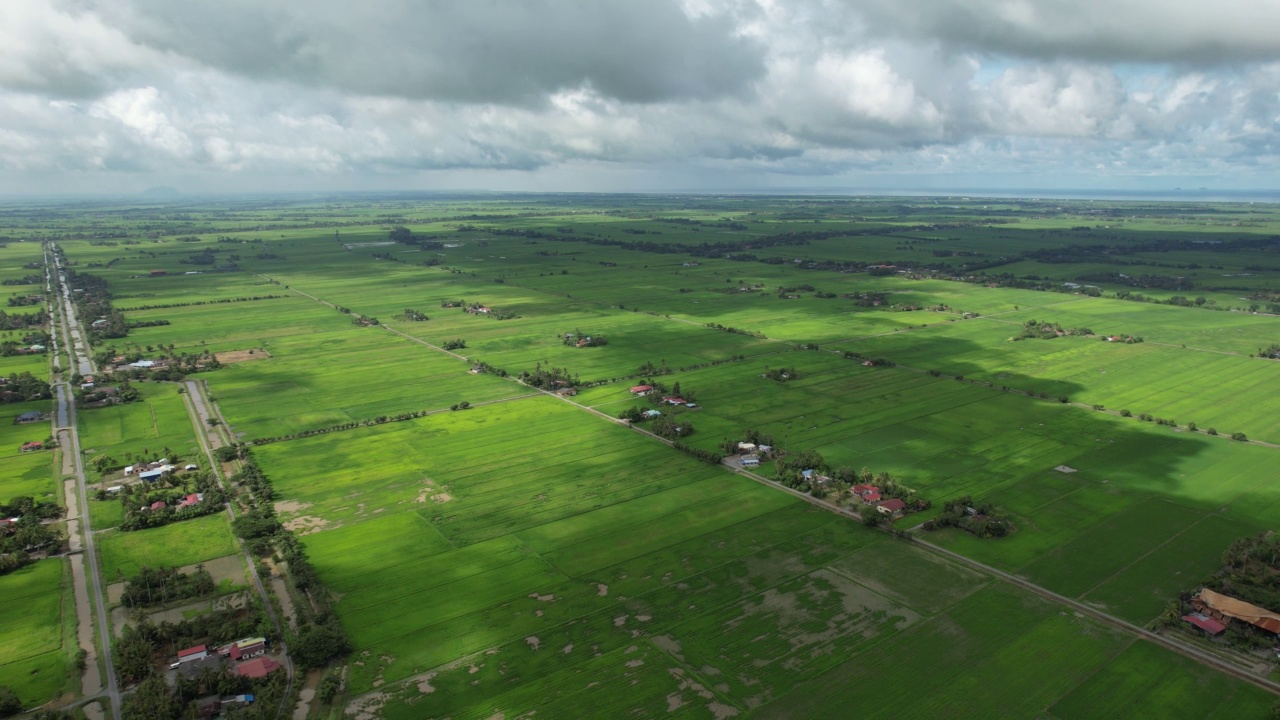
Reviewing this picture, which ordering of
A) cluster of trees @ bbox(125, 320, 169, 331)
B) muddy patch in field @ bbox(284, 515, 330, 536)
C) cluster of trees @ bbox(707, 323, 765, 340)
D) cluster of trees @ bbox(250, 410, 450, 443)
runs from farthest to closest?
cluster of trees @ bbox(125, 320, 169, 331) → cluster of trees @ bbox(707, 323, 765, 340) → cluster of trees @ bbox(250, 410, 450, 443) → muddy patch in field @ bbox(284, 515, 330, 536)

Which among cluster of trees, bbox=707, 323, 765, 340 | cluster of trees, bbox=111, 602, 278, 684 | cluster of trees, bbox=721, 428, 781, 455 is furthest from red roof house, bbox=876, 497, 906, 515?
cluster of trees, bbox=707, 323, 765, 340

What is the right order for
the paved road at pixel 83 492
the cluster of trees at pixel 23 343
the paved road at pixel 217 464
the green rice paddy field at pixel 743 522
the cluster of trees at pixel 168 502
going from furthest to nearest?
the cluster of trees at pixel 23 343 → the cluster of trees at pixel 168 502 → the paved road at pixel 217 464 → the paved road at pixel 83 492 → the green rice paddy field at pixel 743 522

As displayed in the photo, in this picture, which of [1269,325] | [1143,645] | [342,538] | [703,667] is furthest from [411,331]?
[1269,325]

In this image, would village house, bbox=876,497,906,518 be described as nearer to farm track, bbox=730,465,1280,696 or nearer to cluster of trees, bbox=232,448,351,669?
farm track, bbox=730,465,1280,696

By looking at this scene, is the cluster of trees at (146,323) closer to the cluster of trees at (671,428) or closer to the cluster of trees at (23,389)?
the cluster of trees at (23,389)

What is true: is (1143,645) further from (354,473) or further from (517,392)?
(517,392)

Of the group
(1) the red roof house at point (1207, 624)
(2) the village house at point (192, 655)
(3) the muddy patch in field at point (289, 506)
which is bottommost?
(3) the muddy patch in field at point (289, 506)

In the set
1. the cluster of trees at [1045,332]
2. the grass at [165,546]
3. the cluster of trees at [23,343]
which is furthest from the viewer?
the cluster of trees at [1045,332]

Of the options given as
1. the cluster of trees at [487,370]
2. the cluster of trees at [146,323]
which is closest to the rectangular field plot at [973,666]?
the cluster of trees at [487,370]
